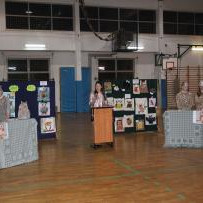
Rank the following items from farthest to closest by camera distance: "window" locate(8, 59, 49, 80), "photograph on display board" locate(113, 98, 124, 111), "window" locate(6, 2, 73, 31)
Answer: "window" locate(8, 59, 49, 80) < "window" locate(6, 2, 73, 31) < "photograph on display board" locate(113, 98, 124, 111)

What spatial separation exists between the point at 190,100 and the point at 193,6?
1369 cm

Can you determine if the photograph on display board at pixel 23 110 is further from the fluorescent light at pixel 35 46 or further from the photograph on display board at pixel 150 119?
the fluorescent light at pixel 35 46

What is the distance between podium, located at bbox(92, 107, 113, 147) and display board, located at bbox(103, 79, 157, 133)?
2.03 metres

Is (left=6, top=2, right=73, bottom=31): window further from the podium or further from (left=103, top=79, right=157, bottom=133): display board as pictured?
the podium

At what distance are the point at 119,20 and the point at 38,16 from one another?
4.34 metres

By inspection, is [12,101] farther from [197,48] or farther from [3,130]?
[197,48]

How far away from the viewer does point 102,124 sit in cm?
794

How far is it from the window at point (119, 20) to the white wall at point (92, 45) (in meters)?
0.31

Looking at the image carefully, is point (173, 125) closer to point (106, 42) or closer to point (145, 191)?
point (145, 191)

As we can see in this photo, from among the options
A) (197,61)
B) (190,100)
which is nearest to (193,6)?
(197,61)

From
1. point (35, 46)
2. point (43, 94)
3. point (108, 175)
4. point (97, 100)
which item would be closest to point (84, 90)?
point (35, 46)

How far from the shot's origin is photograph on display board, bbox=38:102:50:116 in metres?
9.29

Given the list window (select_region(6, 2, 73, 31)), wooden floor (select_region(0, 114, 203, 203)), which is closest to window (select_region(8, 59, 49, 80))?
window (select_region(6, 2, 73, 31))

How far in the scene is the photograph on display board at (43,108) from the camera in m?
9.29
